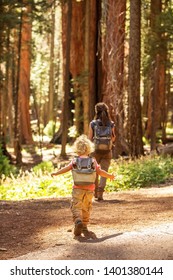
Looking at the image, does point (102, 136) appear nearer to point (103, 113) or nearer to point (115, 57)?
point (103, 113)

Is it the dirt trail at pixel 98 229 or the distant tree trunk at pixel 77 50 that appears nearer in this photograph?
the dirt trail at pixel 98 229

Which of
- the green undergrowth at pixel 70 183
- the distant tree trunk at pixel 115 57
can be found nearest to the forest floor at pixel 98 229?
the green undergrowth at pixel 70 183

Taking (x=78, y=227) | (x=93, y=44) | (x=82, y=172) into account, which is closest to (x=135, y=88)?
(x=93, y=44)

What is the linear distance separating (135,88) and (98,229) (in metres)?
11.4

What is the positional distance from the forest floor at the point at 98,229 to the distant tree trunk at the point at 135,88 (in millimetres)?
6946

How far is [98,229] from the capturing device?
8305 millimetres

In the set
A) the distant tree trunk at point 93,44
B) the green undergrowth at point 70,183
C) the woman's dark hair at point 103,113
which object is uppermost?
the distant tree trunk at point 93,44

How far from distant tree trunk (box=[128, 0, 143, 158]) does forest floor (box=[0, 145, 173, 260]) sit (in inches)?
273

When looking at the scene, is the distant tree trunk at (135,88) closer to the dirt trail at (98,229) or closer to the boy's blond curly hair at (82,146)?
the dirt trail at (98,229)

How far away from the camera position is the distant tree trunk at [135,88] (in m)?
18.8

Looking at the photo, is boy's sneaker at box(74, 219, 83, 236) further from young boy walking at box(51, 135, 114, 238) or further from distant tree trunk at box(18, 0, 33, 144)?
distant tree trunk at box(18, 0, 33, 144)

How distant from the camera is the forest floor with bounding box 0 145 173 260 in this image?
6.60 meters

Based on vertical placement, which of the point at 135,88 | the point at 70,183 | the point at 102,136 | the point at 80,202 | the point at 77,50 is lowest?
the point at 70,183

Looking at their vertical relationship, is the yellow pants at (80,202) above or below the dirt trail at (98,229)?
above
